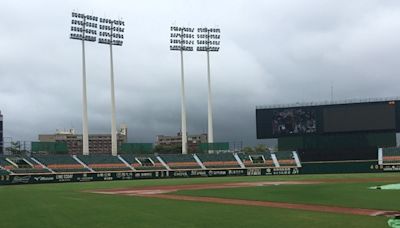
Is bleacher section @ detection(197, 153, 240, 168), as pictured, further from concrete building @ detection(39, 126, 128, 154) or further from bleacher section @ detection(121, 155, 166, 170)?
concrete building @ detection(39, 126, 128, 154)

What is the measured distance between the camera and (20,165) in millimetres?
66375

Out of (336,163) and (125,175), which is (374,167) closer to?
(336,163)

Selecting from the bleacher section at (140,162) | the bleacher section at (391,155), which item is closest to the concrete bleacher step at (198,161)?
the bleacher section at (140,162)

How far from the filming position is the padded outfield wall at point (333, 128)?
230ft

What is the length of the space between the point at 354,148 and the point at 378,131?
5.40 m

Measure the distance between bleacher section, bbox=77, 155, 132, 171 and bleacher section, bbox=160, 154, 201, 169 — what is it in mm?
7109

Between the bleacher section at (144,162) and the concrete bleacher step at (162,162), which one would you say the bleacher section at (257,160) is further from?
the bleacher section at (144,162)

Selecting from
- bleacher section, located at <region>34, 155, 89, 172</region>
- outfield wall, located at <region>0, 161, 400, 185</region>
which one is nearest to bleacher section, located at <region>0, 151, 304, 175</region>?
bleacher section, located at <region>34, 155, 89, 172</region>

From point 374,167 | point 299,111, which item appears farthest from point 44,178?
point 374,167

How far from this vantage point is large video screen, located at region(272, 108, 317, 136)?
2911 inches

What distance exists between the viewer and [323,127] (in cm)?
7288

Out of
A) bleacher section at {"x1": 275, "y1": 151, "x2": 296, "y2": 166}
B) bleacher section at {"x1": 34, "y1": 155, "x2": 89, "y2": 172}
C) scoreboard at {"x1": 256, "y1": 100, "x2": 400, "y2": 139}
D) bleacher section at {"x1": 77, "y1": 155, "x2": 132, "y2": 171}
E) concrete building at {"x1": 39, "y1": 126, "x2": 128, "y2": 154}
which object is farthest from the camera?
concrete building at {"x1": 39, "y1": 126, "x2": 128, "y2": 154}

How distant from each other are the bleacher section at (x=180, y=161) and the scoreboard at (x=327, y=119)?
37.5ft

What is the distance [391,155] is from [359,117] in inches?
340
